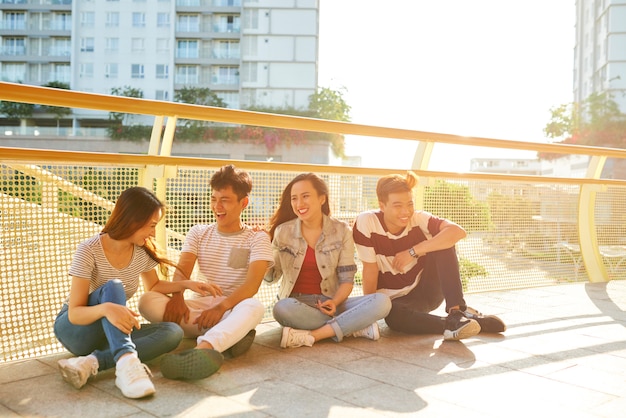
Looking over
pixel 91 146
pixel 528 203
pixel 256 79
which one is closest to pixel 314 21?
pixel 256 79

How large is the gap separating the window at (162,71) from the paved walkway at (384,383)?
50296 mm

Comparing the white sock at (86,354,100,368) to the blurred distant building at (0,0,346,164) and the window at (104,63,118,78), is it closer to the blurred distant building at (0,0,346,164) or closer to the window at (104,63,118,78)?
the blurred distant building at (0,0,346,164)

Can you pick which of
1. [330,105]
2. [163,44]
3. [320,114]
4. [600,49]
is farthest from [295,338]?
[600,49]

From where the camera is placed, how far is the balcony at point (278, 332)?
2650mm

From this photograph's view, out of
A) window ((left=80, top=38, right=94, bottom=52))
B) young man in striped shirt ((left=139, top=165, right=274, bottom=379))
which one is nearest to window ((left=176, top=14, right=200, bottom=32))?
window ((left=80, top=38, right=94, bottom=52))

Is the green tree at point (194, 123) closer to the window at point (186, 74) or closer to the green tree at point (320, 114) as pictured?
the green tree at point (320, 114)

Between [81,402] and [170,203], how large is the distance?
1486mm

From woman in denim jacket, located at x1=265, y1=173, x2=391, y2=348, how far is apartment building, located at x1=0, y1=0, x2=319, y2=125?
48108 mm

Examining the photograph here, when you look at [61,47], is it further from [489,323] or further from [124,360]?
[124,360]

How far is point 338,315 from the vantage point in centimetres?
377

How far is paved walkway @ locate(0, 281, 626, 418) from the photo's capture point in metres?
2.55

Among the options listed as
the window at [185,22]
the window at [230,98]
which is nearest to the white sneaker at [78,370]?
the window at [230,98]

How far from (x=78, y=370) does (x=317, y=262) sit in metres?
1.47

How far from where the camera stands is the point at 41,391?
2.75m
